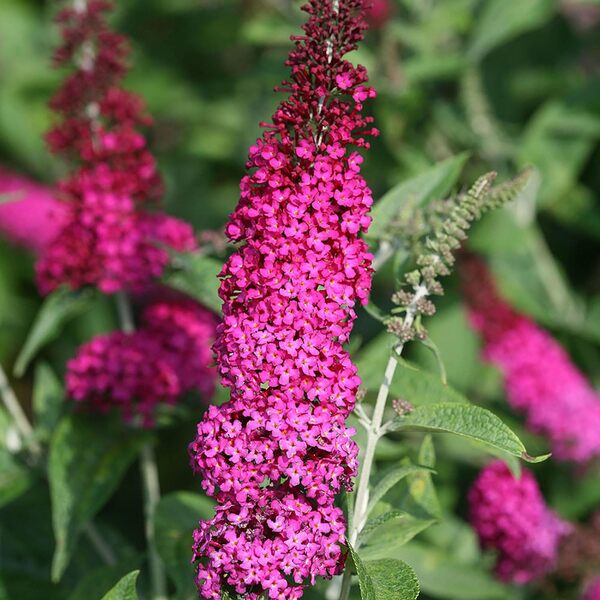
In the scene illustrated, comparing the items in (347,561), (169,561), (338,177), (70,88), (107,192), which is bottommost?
(169,561)

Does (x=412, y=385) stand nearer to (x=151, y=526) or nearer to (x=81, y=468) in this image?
(x=151, y=526)

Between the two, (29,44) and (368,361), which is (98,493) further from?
(29,44)

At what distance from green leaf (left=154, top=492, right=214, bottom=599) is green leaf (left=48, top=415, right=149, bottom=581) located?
0.17 m

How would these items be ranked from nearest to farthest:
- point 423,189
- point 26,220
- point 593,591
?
point 423,189 < point 593,591 < point 26,220

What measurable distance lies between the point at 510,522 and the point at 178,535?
1052 millimetres

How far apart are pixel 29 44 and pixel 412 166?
3.63 metres

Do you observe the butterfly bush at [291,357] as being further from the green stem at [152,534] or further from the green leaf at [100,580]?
the green stem at [152,534]

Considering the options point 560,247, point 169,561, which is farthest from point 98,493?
point 560,247

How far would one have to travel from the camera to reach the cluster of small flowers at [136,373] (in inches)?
118

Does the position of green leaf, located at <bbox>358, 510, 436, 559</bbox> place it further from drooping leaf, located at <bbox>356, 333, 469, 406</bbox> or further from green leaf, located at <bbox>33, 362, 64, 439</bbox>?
green leaf, located at <bbox>33, 362, 64, 439</bbox>

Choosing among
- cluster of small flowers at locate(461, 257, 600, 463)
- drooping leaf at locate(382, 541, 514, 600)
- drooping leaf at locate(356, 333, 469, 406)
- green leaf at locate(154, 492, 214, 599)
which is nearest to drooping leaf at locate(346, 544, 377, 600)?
drooping leaf at locate(356, 333, 469, 406)

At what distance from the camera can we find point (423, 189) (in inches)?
111

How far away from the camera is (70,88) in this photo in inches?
129

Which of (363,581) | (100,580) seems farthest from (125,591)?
(100,580)
